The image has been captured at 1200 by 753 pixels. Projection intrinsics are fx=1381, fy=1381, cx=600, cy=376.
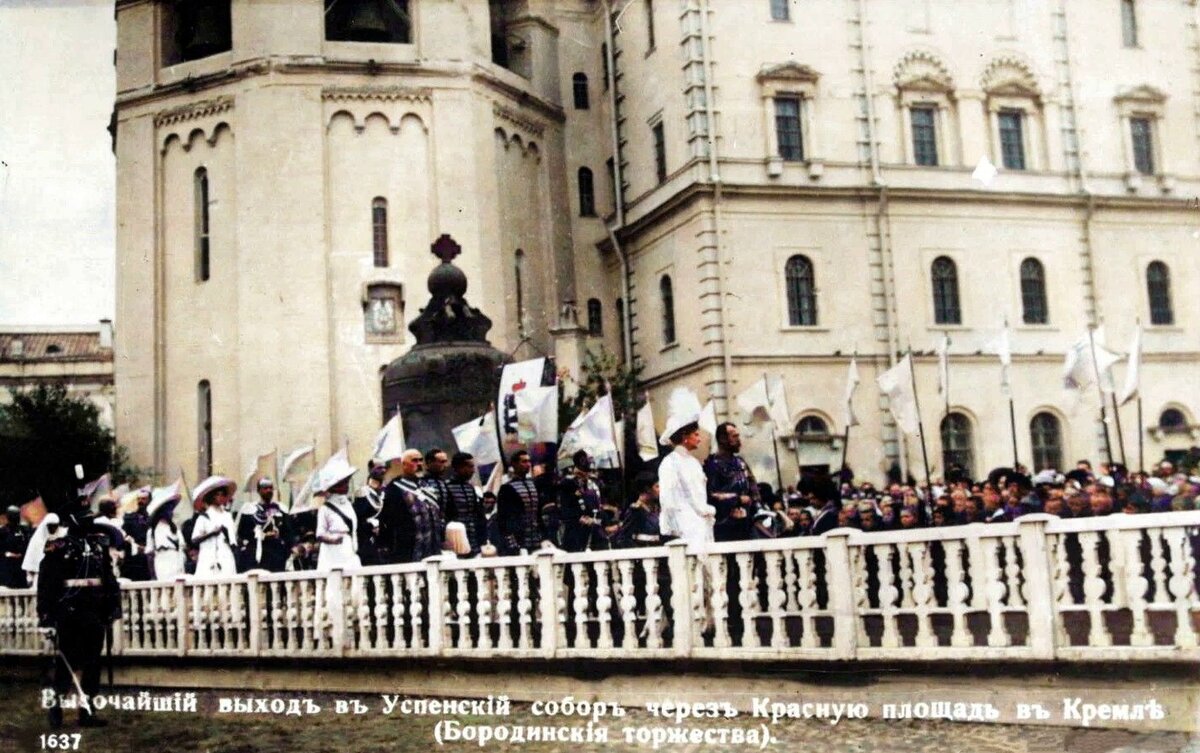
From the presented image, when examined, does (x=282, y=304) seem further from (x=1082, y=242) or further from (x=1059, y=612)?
(x=1059, y=612)

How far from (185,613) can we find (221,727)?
11.7ft

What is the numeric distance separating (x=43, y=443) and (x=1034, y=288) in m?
24.7

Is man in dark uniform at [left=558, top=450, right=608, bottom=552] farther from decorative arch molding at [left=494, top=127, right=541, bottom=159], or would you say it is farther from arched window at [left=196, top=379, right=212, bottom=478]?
decorative arch molding at [left=494, top=127, right=541, bottom=159]

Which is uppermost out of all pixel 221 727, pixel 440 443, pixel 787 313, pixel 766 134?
pixel 766 134

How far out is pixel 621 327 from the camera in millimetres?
39344

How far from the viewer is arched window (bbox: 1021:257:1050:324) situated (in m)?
35.6

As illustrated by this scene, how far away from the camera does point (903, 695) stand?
9586 mm

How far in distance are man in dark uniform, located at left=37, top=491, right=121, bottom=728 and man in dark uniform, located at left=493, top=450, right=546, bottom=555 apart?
363 centimetres

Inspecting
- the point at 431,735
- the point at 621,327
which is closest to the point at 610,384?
the point at 621,327

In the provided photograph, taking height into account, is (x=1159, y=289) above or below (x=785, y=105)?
below

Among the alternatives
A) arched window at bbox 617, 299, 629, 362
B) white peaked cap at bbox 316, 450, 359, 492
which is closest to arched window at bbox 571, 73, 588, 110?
arched window at bbox 617, 299, 629, 362

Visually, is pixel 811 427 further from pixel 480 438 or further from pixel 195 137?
pixel 195 137

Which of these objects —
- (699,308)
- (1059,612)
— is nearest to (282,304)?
(699,308)

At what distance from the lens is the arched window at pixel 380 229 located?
1393 inches
